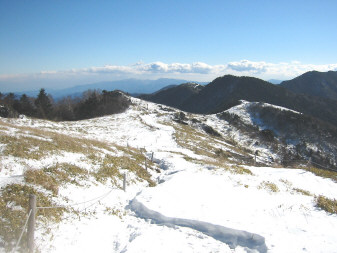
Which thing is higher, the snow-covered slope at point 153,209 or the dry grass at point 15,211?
the dry grass at point 15,211

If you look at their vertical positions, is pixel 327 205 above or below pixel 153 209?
above

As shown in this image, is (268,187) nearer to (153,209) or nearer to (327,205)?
(327,205)

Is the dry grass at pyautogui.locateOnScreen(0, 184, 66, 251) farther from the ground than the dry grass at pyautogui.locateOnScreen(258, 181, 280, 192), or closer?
farther from the ground

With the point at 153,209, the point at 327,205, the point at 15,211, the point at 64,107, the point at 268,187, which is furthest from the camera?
the point at 64,107

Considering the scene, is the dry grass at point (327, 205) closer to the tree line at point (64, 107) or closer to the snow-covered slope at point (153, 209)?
the snow-covered slope at point (153, 209)

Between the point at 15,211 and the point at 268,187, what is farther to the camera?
the point at 268,187

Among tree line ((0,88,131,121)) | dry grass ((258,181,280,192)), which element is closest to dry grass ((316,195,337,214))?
dry grass ((258,181,280,192))

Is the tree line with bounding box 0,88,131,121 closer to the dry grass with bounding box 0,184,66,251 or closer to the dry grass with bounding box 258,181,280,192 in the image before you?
the dry grass with bounding box 258,181,280,192

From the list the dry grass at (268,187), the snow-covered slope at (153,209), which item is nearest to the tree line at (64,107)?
the snow-covered slope at (153,209)

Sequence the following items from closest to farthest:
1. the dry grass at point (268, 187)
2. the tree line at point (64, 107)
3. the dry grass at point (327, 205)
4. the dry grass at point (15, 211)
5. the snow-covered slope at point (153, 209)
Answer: the dry grass at point (15, 211) < the snow-covered slope at point (153, 209) < the dry grass at point (327, 205) < the dry grass at point (268, 187) < the tree line at point (64, 107)


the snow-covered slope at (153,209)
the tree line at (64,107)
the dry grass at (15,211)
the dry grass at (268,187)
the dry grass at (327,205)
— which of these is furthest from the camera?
the tree line at (64,107)

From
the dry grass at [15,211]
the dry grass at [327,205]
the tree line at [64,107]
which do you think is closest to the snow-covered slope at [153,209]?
the dry grass at [15,211]

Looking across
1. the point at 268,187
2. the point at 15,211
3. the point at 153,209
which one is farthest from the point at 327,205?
the point at 15,211

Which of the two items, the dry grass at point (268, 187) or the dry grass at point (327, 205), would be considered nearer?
the dry grass at point (327, 205)
